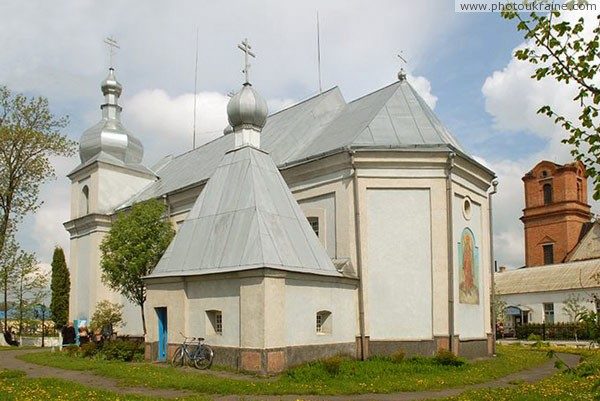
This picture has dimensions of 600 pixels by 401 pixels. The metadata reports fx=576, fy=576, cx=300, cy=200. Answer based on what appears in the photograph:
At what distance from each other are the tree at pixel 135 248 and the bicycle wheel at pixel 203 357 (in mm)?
7933

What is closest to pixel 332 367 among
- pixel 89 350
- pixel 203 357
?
pixel 203 357

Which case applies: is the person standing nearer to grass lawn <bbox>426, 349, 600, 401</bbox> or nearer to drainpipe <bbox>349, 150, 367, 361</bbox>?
drainpipe <bbox>349, 150, 367, 361</bbox>

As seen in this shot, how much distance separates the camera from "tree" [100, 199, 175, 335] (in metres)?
24.5

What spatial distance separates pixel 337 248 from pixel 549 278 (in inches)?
1285

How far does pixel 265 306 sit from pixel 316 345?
2.60 metres

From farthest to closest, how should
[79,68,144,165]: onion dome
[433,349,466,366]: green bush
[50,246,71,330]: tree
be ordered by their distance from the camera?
[50,246,71,330]: tree < [79,68,144,165]: onion dome < [433,349,466,366]: green bush

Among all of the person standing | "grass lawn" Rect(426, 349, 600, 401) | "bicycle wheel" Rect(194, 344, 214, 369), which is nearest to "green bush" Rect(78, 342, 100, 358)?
"bicycle wheel" Rect(194, 344, 214, 369)

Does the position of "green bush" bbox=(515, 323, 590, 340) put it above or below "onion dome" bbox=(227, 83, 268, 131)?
below

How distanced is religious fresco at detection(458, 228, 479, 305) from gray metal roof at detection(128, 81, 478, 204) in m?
3.48

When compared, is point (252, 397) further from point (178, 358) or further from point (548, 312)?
point (548, 312)

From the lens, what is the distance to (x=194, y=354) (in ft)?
57.5

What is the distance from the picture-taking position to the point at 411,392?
1345cm

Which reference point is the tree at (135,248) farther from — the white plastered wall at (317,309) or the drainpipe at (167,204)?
the white plastered wall at (317,309)

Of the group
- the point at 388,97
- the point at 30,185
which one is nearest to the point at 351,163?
the point at 388,97
